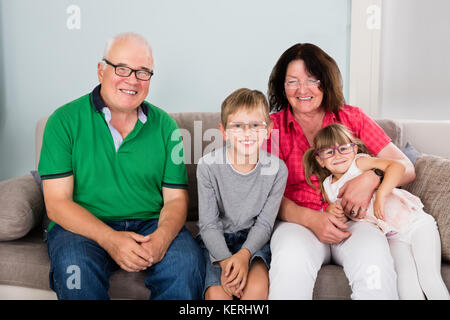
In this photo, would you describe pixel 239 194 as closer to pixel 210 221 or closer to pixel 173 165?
pixel 210 221

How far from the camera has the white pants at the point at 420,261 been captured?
130cm

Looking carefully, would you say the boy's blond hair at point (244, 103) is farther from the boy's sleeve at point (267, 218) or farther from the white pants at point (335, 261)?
the white pants at point (335, 261)

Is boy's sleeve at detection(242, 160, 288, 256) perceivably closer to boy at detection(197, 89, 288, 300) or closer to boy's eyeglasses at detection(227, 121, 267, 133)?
boy at detection(197, 89, 288, 300)

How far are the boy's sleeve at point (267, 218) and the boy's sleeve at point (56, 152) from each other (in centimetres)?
68

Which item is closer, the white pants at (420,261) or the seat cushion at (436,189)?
the white pants at (420,261)

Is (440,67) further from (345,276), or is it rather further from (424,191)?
(345,276)

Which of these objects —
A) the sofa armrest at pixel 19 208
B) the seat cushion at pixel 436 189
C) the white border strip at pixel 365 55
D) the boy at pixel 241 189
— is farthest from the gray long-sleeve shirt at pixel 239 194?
the white border strip at pixel 365 55

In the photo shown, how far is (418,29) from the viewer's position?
235 cm

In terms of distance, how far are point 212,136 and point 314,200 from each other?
0.60 metres

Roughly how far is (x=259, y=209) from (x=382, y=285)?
1.57ft

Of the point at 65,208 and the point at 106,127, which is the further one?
the point at 106,127

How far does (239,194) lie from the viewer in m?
1.52

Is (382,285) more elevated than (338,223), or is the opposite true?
(338,223)
